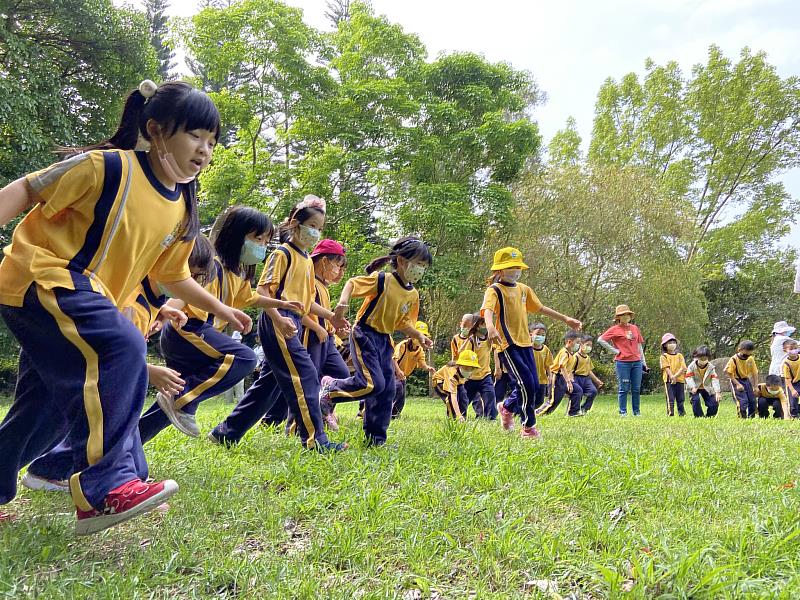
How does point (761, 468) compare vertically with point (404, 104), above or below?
below

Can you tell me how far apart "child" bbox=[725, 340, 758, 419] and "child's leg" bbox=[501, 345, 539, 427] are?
7143 mm

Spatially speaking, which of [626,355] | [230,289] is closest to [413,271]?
[230,289]

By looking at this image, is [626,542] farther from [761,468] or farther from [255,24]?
[255,24]

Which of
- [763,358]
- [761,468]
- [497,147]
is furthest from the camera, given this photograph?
[763,358]

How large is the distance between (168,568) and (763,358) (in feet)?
112

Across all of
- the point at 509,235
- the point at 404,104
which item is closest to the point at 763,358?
the point at 509,235

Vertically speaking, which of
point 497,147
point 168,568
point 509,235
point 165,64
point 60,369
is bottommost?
point 168,568

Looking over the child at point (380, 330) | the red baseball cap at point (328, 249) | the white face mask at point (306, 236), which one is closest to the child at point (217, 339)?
the white face mask at point (306, 236)

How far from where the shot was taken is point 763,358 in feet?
99.0

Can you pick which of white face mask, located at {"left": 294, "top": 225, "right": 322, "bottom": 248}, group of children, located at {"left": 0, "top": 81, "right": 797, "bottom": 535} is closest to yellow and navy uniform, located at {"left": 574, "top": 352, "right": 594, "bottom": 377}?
white face mask, located at {"left": 294, "top": 225, "right": 322, "bottom": 248}

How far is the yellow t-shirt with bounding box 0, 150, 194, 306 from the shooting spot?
85.7 inches

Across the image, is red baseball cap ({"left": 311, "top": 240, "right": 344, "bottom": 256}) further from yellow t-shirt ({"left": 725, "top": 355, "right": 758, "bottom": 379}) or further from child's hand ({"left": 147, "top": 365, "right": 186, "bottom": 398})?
yellow t-shirt ({"left": 725, "top": 355, "right": 758, "bottom": 379})

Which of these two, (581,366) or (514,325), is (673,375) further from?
(514,325)

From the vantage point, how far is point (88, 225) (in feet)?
7.43
